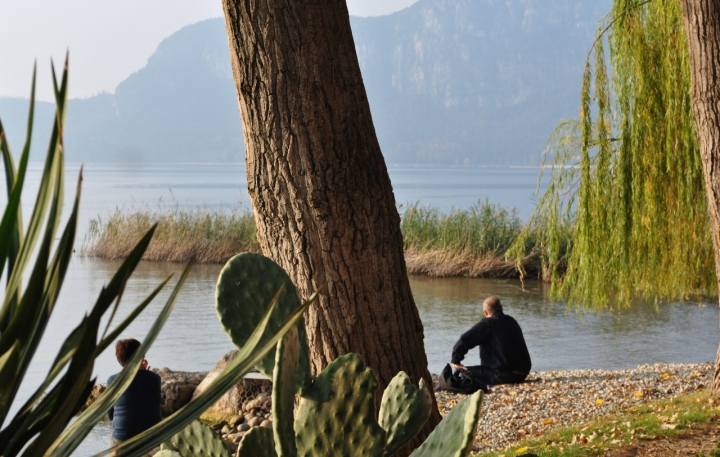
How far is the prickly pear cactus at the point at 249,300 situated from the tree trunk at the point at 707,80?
4.80 metres

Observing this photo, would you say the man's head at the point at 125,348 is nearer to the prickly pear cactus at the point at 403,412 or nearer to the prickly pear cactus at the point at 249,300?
the prickly pear cactus at the point at 249,300

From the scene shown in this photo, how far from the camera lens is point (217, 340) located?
1373cm

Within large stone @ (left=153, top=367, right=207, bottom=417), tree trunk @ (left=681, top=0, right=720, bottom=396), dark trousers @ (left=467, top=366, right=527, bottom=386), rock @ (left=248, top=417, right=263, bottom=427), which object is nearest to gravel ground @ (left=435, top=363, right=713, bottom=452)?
dark trousers @ (left=467, top=366, right=527, bottom=386)

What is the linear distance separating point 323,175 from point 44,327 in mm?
2253

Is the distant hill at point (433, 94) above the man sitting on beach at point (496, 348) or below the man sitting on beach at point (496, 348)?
above

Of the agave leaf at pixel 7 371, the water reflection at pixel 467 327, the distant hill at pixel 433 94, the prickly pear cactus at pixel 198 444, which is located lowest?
the water reflection at pixel 467 327

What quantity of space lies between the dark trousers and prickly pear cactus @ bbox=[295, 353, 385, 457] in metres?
7.54

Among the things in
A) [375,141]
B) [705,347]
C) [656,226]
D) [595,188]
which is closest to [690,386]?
[656,226]

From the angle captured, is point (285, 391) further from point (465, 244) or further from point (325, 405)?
point (465, 244)

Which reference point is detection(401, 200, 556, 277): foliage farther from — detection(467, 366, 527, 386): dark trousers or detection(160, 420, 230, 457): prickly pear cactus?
detection(160, 420, 230, 457): prickly pear cactus

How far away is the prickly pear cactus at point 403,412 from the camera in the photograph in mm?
1936

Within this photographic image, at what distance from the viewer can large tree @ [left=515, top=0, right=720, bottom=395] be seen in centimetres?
870

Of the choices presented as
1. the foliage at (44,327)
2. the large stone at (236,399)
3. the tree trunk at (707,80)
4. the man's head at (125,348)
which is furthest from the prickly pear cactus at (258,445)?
the large stone at (236,399)

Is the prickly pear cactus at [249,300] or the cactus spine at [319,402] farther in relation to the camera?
the prickly pear cactus at [249,300]
